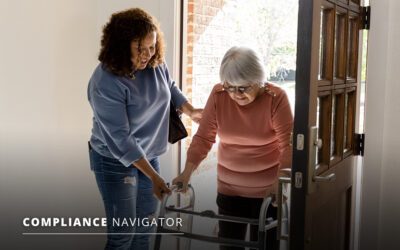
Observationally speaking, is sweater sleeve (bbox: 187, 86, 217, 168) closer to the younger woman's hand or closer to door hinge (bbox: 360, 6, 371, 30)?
the younger woman's hand

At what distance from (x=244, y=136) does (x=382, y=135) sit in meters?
0.54

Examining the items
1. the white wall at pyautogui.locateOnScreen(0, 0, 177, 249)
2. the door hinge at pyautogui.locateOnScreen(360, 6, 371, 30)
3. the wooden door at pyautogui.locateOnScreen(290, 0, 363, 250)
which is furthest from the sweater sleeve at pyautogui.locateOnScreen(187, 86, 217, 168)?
the white wall at pyautogui.locateOnScreen(0, 0, 177, 249)

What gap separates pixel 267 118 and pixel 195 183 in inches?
51.9

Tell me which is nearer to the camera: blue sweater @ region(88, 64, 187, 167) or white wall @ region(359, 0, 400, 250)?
white wall @ region(359, 0, 400, 250)

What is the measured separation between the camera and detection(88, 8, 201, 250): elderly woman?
7.45 feet

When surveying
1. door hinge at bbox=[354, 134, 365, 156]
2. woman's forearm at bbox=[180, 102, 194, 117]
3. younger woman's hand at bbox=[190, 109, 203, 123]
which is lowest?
door hinge at bbox=[354, 134, 365, 156]

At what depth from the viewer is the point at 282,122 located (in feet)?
6.93

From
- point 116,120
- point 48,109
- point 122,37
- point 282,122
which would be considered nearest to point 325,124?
point 282,122

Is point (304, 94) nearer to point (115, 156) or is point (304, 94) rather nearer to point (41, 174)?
point (115, 156)

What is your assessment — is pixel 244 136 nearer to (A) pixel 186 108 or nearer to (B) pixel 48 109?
(A) pixel 186 108

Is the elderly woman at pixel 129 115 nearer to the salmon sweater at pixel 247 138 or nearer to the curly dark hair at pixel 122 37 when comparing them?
the curly dark hair at pixel 122 37

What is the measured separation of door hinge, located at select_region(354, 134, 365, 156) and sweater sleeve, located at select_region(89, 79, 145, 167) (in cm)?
88

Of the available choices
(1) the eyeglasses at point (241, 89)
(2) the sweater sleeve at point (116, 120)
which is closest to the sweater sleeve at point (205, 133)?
(1) the eyeglasses at point (241, 89)

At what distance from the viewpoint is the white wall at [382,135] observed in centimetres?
208
